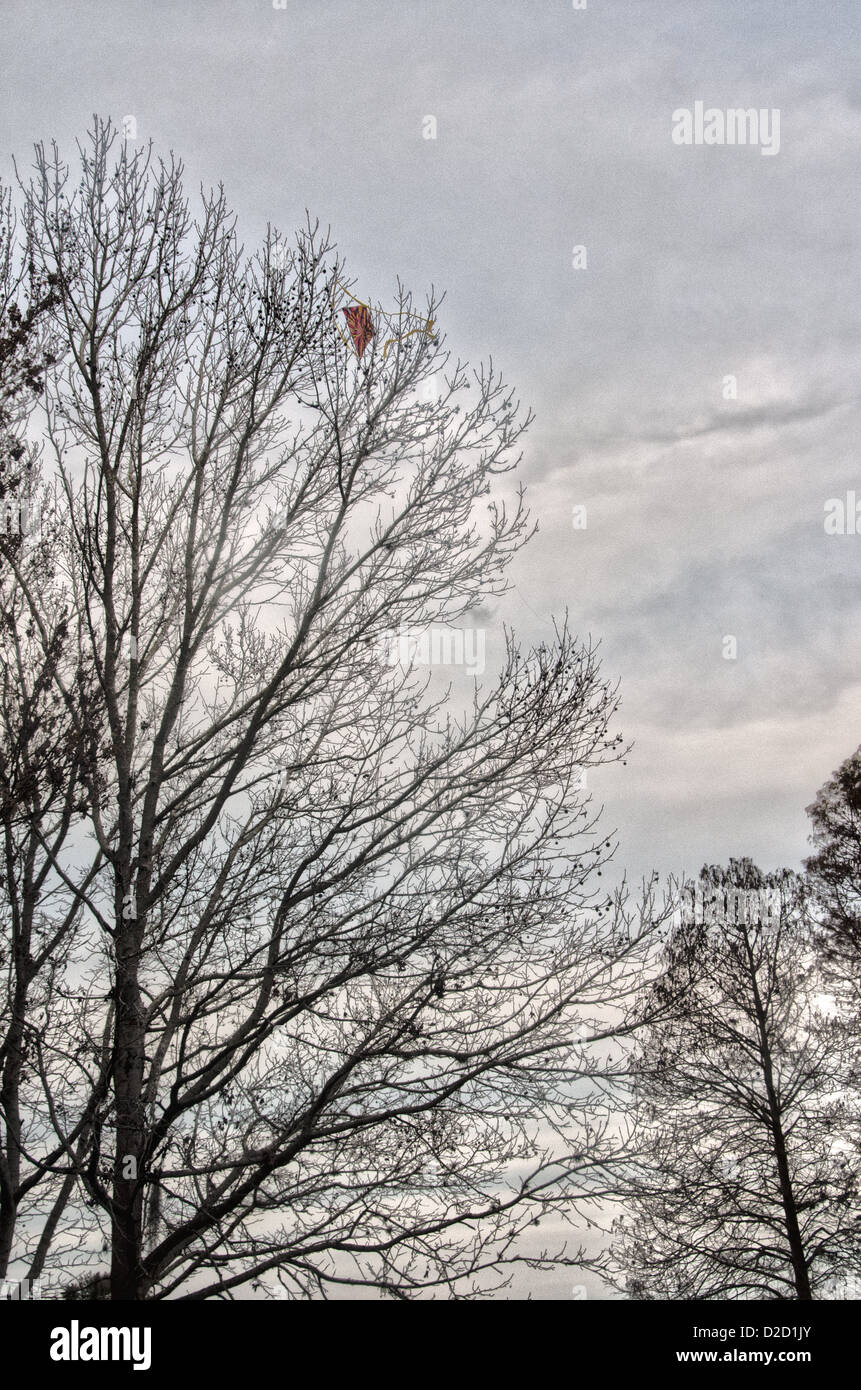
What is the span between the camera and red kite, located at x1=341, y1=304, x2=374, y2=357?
894 cm

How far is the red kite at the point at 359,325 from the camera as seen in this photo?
8.94m

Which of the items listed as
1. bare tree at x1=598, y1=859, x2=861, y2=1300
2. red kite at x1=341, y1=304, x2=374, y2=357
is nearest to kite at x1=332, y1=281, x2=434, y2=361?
red kite at x1=341, y1=304, x2=374, y2=357

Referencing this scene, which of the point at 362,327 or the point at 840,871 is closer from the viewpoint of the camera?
the point at 362,327

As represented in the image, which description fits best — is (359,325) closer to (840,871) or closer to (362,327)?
(362,327)

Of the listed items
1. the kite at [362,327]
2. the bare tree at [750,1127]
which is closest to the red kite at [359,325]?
the kite at [362,327]

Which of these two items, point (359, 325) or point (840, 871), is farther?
point (840, 871)

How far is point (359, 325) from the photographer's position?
9.00m

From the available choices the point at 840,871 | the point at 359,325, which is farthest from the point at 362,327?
the point at 840,871

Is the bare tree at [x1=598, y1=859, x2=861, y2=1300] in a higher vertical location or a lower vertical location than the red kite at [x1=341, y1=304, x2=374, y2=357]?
lower

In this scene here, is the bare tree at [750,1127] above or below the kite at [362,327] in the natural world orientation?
below

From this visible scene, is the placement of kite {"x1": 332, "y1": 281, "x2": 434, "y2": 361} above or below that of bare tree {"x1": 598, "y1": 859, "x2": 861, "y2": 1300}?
above

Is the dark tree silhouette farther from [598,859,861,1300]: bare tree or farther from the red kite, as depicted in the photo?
the red kite

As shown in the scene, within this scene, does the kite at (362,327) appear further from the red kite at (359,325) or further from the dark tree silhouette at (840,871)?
the dark tree silhouette at (840,871)
